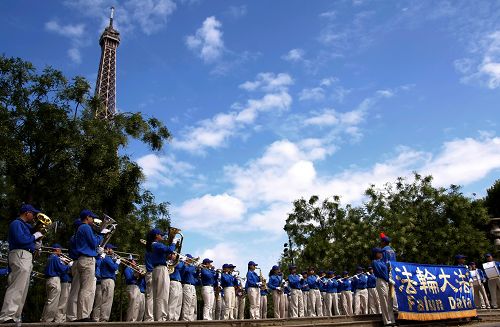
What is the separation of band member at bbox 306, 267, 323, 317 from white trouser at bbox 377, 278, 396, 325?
8363mm

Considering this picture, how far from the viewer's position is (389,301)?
30.5ft

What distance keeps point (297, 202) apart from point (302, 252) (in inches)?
167

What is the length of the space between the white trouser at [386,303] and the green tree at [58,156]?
42.8 feet

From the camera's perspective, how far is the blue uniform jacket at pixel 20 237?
6859mm

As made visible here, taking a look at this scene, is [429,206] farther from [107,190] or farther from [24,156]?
[24,156]

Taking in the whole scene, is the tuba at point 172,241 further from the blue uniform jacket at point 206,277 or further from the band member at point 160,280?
the blue uniform jacket at point 206,277

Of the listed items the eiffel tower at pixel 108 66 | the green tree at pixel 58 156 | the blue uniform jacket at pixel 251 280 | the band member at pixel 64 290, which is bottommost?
the band member at pixel 64 290

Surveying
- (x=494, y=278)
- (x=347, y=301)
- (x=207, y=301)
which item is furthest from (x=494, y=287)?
(x=207, y=301)

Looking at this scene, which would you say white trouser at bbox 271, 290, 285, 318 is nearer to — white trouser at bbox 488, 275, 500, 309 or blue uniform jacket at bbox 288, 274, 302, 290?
blue uniform jacket at bbox 288, 274, 302, 290

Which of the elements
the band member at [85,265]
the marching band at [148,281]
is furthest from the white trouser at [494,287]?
the band member at [85,265]

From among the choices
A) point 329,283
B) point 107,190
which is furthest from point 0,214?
point 329,283

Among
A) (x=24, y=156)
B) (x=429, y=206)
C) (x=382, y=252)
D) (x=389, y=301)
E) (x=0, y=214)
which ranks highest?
(x=429, y=206)

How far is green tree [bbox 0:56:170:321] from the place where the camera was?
57.2 feet

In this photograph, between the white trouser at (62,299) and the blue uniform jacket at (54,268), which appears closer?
the blue uniform jacket at (54,268)
